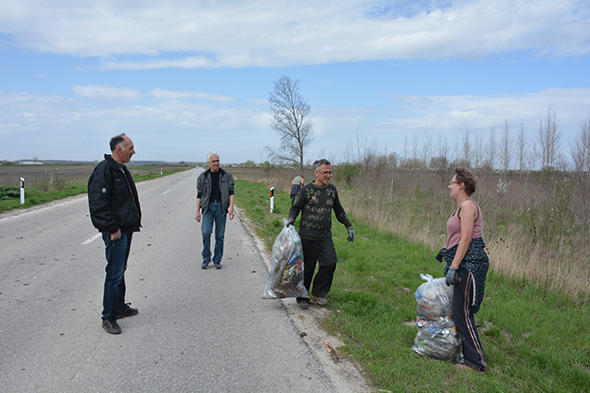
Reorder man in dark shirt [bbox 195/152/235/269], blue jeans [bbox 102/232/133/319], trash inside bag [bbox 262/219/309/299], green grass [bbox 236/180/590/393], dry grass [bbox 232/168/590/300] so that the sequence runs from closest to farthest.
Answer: green grass [bbox 236/180/590/393] < blue jeans [bbox 102/232/133/319] < trash inside bag [bbox 262/219/309/299] < dry grass [bbox 232/168/590/300] < man in dark shirt [bbox 195/152/235/269]

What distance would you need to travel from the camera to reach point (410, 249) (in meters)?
9.22

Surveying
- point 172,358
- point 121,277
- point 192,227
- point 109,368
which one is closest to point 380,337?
point 172,358

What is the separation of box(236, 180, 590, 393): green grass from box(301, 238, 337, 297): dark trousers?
0.30m

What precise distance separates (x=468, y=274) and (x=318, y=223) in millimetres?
2043

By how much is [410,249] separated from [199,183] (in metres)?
5.41

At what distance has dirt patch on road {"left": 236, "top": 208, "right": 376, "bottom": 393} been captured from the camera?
3.30 meters

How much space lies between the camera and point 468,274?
362 cm

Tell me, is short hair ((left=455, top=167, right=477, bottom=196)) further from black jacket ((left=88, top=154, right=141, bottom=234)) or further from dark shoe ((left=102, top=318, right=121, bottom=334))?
dark shoe ((left=102, top=318, right=121, bottom=334))

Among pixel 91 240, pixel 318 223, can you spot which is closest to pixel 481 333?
pixel 318 223

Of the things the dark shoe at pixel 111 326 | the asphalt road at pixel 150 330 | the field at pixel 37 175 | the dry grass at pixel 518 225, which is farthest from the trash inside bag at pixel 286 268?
the field at pixel 37 175

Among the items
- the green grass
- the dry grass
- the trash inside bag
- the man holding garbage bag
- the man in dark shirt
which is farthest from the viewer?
the man in dark shirt

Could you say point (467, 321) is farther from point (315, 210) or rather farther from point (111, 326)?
point (111, 326)

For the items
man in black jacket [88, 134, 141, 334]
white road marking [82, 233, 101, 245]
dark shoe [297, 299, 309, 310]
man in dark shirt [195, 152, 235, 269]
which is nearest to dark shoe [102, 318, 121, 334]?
man in black jacket [88, 134, 141, 334]

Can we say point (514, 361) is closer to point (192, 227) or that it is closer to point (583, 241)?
point (583, 241)
